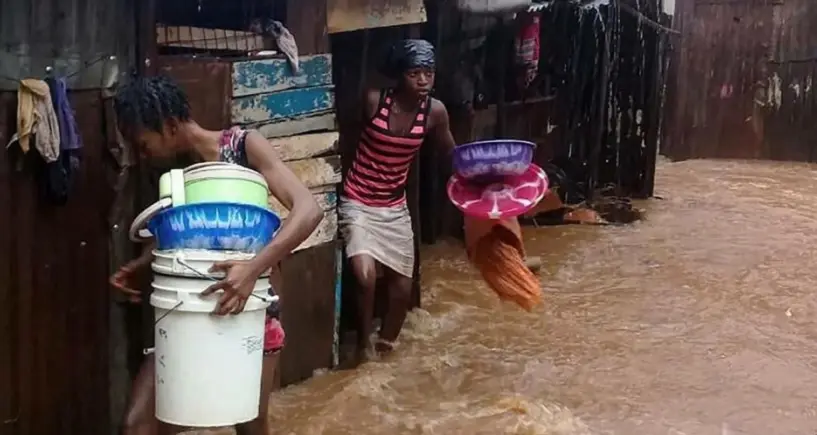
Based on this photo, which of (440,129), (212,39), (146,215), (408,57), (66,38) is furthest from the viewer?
(440,129)

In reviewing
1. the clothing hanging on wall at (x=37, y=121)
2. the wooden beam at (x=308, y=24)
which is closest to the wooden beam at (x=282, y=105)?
the wooden beam at (x=308, y=24)

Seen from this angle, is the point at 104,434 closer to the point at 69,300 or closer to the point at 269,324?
the point at 69,300

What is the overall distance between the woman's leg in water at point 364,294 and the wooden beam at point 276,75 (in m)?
1.06

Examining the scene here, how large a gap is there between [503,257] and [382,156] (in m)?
0.94

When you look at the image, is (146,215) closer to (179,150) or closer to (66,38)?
(179,150)

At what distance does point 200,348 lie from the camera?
3.31m

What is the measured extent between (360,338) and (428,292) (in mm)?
1923

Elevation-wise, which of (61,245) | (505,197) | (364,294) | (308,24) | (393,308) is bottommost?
(393,308)

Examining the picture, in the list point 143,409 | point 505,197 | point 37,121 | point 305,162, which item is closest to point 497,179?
point 505,197

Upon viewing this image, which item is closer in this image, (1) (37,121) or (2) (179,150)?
(2) (179,150)

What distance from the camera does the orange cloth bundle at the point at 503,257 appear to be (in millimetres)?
5734

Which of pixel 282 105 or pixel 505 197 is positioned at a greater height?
pixel 282 105

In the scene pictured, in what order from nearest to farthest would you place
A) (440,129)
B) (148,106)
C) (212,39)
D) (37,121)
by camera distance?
(148,106)
(37,121)
(212,39)
(440,129)

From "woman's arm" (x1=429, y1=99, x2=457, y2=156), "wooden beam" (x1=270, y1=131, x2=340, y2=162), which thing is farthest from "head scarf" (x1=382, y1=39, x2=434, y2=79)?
"wooden beam" (x1=270, y1=131, x2=340, y2=162)
